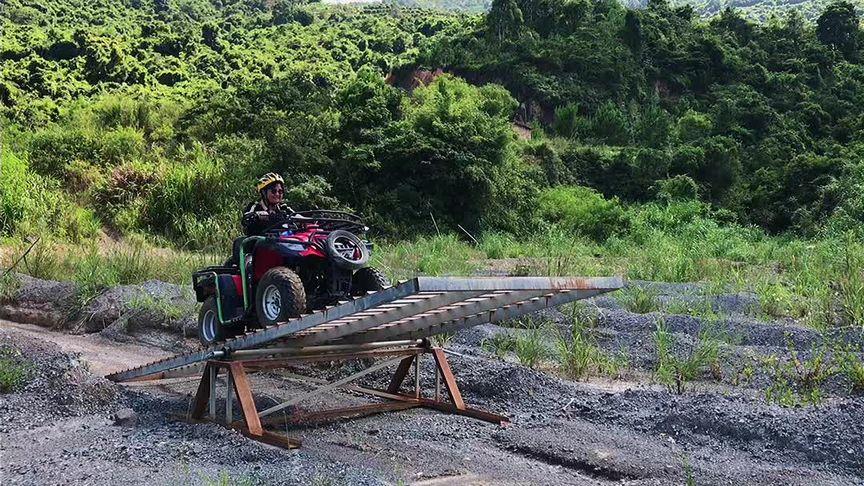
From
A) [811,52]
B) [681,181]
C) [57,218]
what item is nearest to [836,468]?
[57,218]

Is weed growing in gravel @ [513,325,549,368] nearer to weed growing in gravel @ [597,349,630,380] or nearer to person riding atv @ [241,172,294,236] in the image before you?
weed growing in gravel @ [597,349,630,380]

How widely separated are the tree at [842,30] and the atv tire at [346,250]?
136ft

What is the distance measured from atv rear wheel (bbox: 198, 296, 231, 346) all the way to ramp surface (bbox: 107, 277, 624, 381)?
0.68 metres

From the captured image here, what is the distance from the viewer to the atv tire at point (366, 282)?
5.73 meters

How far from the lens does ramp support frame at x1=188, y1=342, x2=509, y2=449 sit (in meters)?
4.70

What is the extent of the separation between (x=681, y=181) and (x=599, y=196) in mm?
3357

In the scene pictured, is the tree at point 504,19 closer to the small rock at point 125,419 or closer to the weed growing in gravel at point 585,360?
the weed growing in gravel at point 585,360

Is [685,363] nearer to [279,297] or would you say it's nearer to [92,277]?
[279,297]

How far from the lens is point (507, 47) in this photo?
36.9m

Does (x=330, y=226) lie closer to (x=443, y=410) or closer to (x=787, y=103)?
(x=443, y=410)

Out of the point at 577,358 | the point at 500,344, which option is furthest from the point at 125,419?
→ the point at 500,344

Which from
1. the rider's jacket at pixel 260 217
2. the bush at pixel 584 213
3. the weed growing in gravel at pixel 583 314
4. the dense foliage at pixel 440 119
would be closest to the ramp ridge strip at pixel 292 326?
the rider's jacket at pixel 260 217

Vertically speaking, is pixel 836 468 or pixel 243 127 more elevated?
pixel 243 127

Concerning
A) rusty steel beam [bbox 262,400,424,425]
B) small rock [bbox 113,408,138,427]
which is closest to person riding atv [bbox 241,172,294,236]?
rusty steel beam [bbox 262,400,424,425]
